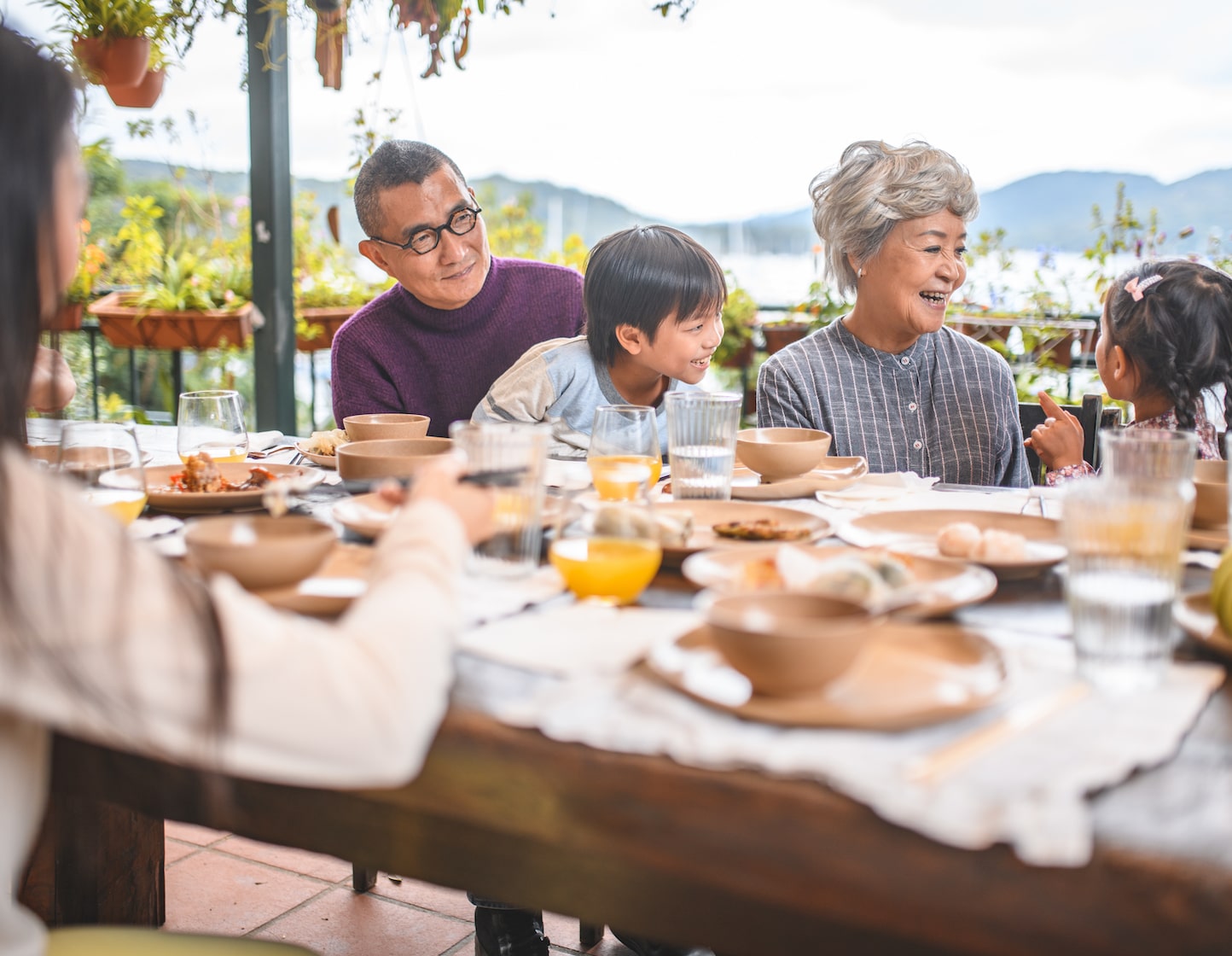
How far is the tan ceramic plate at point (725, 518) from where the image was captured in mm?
1247

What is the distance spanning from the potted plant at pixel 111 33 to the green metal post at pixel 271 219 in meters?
0.41

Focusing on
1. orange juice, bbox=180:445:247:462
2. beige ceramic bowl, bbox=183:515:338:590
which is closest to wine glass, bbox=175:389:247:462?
orange juice, bbox=180:445:247:462

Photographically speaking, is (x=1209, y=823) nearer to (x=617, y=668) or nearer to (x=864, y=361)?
(x=617, y=668)

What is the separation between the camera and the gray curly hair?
92.0 inches

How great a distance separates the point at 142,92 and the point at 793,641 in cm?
319

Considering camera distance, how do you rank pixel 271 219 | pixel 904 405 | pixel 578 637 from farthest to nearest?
1. pixel 271 219
2. pixel 904 405
3. pixel 578 637

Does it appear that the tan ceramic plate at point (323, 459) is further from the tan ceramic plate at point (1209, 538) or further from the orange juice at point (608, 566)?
the tan ceramic plate at point (1209, 538)

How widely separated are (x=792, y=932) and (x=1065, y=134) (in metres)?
4.30

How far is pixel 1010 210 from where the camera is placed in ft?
14.6

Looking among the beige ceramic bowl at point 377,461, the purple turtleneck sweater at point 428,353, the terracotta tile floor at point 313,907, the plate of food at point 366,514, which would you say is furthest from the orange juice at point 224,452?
the purple turtleneck sweater at point 428,353

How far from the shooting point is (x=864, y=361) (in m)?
2.50

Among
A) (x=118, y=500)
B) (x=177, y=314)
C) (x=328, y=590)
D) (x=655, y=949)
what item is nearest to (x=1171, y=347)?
(x=655, y=949)

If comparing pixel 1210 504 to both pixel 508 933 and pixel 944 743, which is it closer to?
pixel 944 743

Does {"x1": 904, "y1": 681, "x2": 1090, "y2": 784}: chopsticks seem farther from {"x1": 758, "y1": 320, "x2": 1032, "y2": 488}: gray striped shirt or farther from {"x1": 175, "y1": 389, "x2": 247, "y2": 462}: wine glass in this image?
{"x1": 758, "y1": 320, "x2": 1032, "y2": 488}: gray striped shirt
